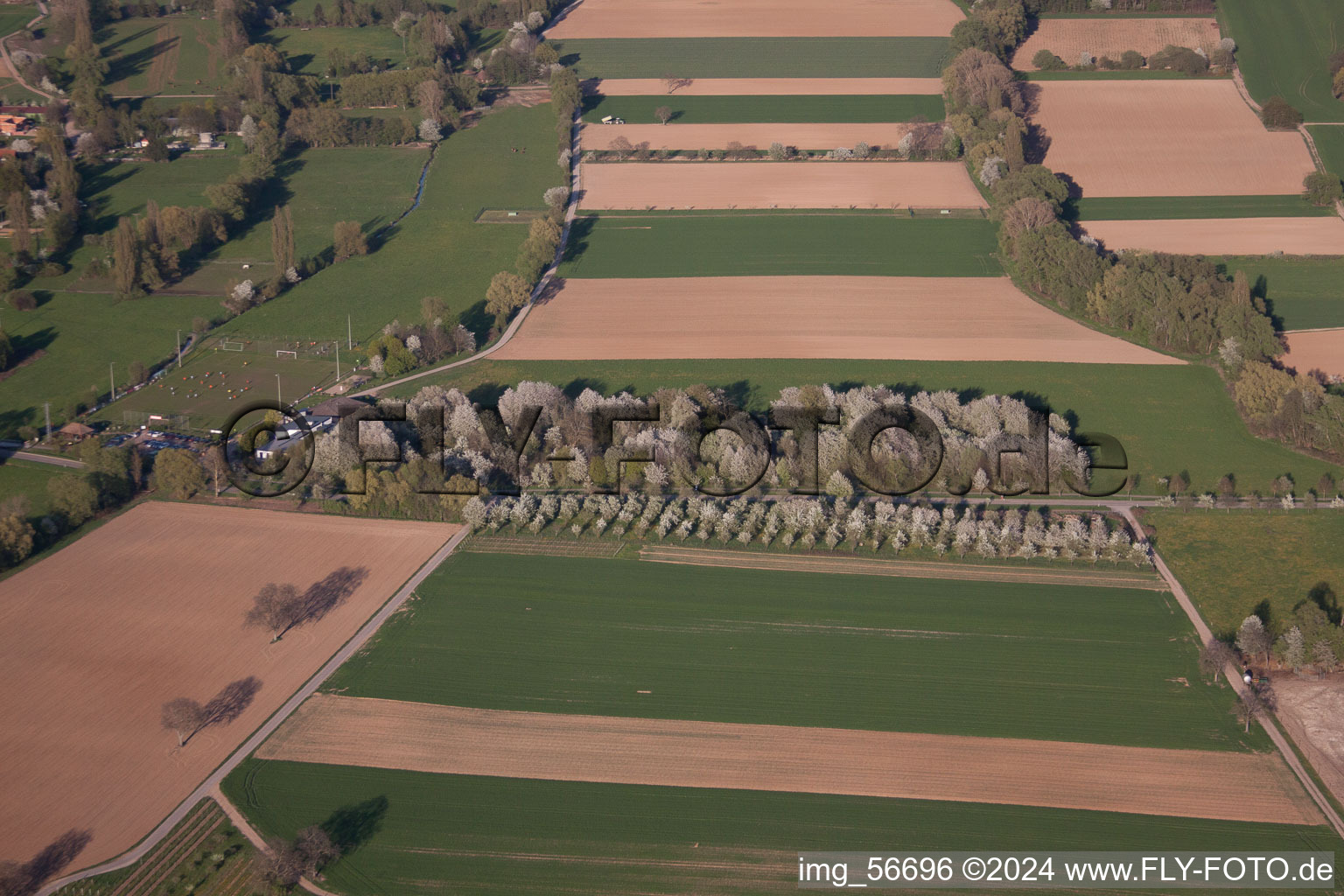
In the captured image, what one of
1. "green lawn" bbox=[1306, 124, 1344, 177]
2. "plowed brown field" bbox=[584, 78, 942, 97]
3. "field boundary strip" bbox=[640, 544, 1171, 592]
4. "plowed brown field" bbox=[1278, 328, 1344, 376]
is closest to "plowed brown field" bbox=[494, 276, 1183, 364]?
"plowed brown field" bbox=[1278, 328, 1344, 376]

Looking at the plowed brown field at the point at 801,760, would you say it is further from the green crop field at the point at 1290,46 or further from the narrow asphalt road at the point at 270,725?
the green crop field at the point at 1290,46

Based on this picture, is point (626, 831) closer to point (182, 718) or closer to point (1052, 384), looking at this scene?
point (182, 718)

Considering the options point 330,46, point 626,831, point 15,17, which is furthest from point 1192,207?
point 15,17

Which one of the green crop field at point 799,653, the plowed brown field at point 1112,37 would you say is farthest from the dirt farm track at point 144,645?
the plowed brown field at point 1112,37

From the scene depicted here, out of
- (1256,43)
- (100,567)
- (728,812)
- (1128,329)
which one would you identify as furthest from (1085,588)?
(1256,43)

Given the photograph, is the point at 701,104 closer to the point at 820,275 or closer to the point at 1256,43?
the point at 820,275

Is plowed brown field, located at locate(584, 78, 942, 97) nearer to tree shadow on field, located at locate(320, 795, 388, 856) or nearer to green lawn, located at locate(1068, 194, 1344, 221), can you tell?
green lawn, located at locate(1068, 194, 1344, 221)
